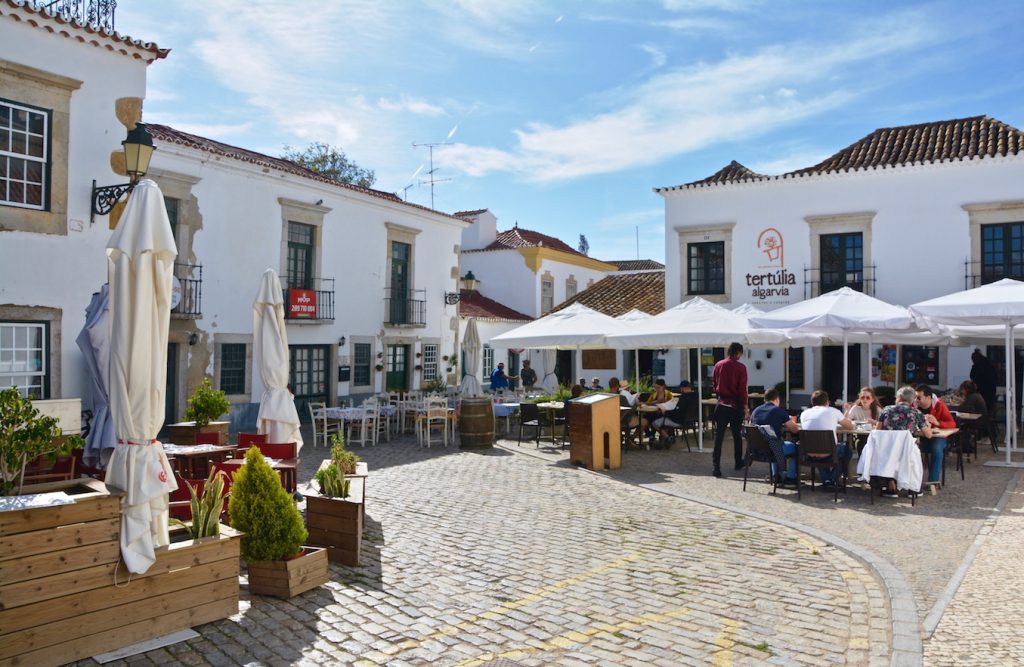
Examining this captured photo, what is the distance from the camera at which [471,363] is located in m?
14.6

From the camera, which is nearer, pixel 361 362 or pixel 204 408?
pixel 204 408

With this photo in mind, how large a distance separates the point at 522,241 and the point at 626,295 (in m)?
7.56

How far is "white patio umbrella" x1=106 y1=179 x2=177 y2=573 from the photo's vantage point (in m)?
4.14

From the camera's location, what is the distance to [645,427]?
40.9ft

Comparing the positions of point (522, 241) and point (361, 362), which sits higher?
point (522, 241)

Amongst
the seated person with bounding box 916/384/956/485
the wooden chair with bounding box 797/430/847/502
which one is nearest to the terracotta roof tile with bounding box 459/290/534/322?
the seated person with bounding box 916/384/956/485

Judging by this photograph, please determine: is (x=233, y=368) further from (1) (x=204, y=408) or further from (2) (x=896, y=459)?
(2) (x=896, y=459)

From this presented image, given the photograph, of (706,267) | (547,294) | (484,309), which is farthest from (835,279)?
(547,294)

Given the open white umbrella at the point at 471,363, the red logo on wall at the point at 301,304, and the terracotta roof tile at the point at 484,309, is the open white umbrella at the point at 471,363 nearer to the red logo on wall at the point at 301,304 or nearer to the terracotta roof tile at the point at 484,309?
the red logo on wall at the point at 301,304

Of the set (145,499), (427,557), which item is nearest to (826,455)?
(427,557)

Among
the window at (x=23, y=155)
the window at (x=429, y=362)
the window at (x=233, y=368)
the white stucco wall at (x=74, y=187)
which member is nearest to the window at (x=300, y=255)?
the window at (x=233, y=368)

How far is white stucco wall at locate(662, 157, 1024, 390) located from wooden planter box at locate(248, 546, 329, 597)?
15284 mm

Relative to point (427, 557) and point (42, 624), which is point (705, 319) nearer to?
point (427, 557)

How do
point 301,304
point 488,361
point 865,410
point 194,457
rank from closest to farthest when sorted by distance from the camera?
1. point 194,457
2. point 865,410
3. point 301,304
4. point 488,361
